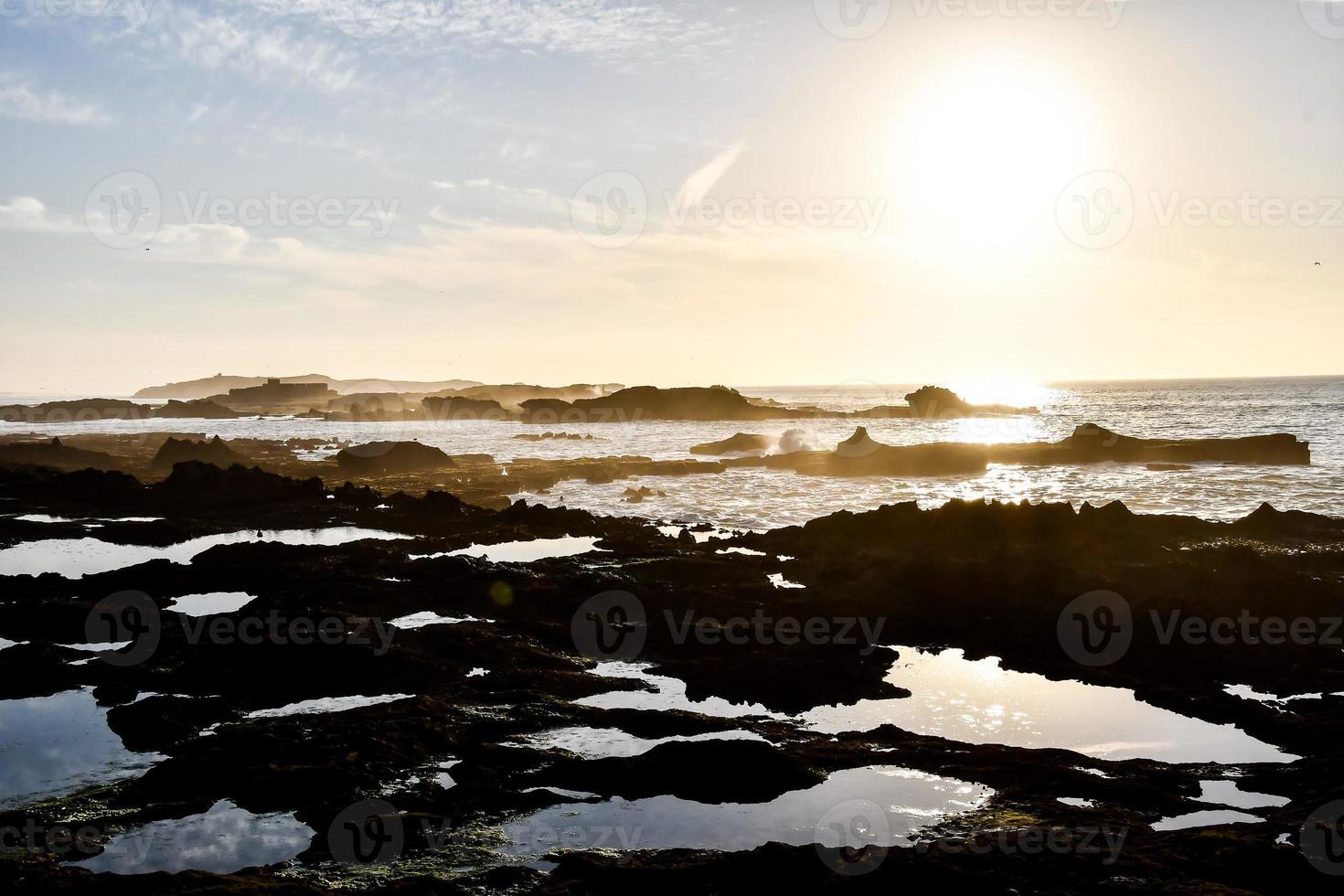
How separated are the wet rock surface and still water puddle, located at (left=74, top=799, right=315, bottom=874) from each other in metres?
0.21

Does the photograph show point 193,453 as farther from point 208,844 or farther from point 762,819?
point 762,819

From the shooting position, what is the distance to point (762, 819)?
7895 mm

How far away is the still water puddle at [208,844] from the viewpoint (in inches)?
272

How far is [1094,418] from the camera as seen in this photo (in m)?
105

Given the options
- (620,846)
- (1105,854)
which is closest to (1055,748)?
(1105,854)

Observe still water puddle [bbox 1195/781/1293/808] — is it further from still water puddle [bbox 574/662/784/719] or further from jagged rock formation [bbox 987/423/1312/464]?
jagged rock formation [bbox 987/423/1312/464]

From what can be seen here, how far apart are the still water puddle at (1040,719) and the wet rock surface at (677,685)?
346 mm

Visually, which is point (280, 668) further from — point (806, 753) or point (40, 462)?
point (40, 462)

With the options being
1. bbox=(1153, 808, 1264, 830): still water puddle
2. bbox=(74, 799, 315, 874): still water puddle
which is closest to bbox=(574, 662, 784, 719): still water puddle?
bbox=(74, 799, 315, 874): still water puddle

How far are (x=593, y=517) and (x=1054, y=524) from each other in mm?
12924

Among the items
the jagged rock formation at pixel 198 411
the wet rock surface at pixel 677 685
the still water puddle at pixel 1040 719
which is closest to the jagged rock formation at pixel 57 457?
the wet rock surface at pixel 677 685

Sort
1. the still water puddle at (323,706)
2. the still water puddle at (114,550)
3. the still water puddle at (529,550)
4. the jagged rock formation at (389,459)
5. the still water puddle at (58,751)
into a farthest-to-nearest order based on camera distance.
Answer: the jagged rock formation at (389,459)
the still water puddle at (529,550)
the still water puddle at (114,550)
the still water puddle at (323,706)
the still water puddle at (58,751)

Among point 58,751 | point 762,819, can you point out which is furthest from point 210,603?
point 762,819

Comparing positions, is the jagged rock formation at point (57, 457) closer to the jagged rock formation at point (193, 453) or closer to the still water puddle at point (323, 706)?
the jagged rock formation at point (193, 453)
